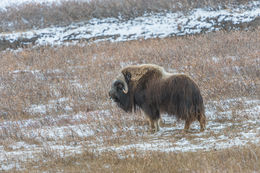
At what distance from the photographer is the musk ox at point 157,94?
590cm

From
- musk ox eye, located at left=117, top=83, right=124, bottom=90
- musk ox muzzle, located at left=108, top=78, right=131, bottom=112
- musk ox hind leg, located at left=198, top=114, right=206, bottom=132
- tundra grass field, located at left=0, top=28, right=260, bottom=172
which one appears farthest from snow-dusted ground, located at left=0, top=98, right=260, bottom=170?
musk ox eye, located at left=117, top=83, right=124, bottom=90

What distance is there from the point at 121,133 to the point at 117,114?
1459 mm

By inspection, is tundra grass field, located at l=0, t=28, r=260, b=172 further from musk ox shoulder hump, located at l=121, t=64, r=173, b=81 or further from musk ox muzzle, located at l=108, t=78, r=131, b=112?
musk ox shoulder hump, located at l=121, t=64, r=173, b=81

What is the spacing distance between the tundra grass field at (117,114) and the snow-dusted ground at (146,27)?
12.9ft

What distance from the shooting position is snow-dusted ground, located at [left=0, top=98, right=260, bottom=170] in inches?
204

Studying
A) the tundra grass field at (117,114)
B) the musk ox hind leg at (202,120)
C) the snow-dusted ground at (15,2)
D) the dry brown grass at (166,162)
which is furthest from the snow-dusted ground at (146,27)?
the dry brown grass at (166,162)

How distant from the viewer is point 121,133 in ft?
21.2

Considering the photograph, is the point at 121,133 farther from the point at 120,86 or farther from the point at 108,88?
the point at 108,88

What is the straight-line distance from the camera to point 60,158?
502cm

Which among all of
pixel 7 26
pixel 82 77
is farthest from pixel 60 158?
pixel 7 26

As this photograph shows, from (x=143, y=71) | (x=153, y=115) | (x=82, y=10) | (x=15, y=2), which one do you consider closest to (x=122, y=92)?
(x=143, y=71)

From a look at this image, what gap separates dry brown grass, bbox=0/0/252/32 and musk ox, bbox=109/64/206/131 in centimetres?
1777

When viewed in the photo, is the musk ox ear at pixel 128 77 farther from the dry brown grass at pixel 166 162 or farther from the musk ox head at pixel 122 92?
the dry brown grass at pixel 166 162

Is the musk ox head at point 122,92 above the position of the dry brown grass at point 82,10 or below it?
below
